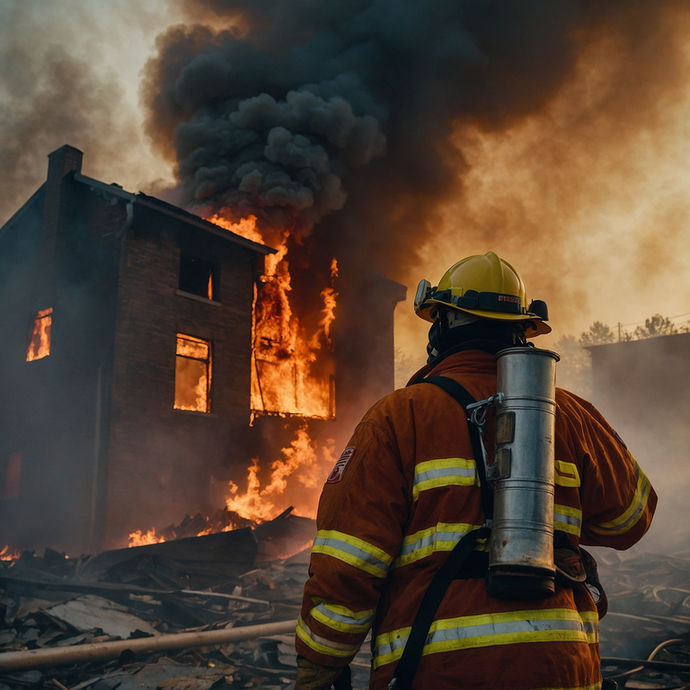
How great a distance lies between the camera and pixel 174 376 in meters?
13.1

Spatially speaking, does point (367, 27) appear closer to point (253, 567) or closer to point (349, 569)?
point (253, 567)

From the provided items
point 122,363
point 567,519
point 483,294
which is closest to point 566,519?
point 567,519

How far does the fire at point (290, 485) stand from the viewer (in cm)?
1423

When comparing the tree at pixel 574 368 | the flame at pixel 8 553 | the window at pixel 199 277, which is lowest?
the flame at pixel 8 553

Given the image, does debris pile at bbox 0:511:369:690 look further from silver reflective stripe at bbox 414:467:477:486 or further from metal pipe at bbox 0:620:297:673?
silver reflective stripe at bbox 414:467:477:486

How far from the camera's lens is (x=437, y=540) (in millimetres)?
1815

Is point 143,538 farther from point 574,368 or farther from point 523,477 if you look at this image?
point 574,368

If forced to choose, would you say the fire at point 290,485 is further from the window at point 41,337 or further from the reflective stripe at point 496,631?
the reflective stripe at point 496,631

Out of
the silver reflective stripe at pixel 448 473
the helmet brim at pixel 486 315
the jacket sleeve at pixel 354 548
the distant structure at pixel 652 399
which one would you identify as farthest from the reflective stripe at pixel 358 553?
the distant structure at pixel 652 399

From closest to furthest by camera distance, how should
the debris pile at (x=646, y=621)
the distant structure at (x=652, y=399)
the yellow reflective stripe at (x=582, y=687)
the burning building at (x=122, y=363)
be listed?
the yellow reflective stripe at (x=582, y=687), the debris pile at (x=646, y=621), the burning building at (x=122, y=363), the distant structure at (x=652, y=399)

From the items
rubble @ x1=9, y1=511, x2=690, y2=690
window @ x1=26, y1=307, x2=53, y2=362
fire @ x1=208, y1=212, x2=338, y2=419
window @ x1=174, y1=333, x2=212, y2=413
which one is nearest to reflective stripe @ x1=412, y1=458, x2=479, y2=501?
rubble @ x1=9, y1=511, x2=690, y2=690

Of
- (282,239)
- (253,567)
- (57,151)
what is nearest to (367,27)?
(282,239)

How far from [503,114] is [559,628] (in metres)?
21.3

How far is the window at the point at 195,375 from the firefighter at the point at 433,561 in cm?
1219
